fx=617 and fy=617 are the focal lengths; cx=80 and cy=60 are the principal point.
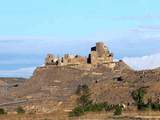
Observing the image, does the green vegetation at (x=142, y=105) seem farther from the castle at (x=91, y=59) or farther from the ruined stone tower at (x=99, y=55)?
the ruined stone tower at (x=99, y=55)

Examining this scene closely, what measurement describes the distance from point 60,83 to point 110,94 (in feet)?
103

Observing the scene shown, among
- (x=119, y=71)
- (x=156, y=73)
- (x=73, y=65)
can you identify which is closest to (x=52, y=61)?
(x=73, y=65)

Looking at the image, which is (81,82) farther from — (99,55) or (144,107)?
(144,107)

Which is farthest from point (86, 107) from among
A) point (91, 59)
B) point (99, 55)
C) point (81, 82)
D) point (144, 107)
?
point (99, 55)

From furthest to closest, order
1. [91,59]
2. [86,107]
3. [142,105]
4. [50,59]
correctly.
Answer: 1. [50,59]
2. [91,59]
3. [86,107]
4. [142,105]

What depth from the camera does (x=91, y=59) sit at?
513 feet

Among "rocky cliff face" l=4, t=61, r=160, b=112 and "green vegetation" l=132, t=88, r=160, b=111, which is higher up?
"rocky cliff face" l=4, t=61, r=160, b=112

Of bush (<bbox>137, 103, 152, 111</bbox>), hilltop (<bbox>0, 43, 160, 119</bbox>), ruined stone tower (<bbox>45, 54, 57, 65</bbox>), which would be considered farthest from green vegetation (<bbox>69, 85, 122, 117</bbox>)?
ruined stone tower (<bbox>45, 54, 57, 65</bbox>)

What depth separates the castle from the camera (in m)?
155

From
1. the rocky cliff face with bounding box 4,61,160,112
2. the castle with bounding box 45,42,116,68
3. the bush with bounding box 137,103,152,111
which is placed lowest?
the bush with bounding box 137,103,152,111

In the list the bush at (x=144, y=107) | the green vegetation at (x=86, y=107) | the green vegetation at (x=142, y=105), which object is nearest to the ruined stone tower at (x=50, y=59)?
the green vegetation at (x=86, y=107)

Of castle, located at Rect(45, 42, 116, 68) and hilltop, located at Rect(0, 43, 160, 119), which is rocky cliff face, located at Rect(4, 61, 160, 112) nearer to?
hilltop, located at Rect(0, 43, 160, 119)

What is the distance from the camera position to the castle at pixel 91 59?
155000 millimetres

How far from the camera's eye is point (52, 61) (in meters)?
158
